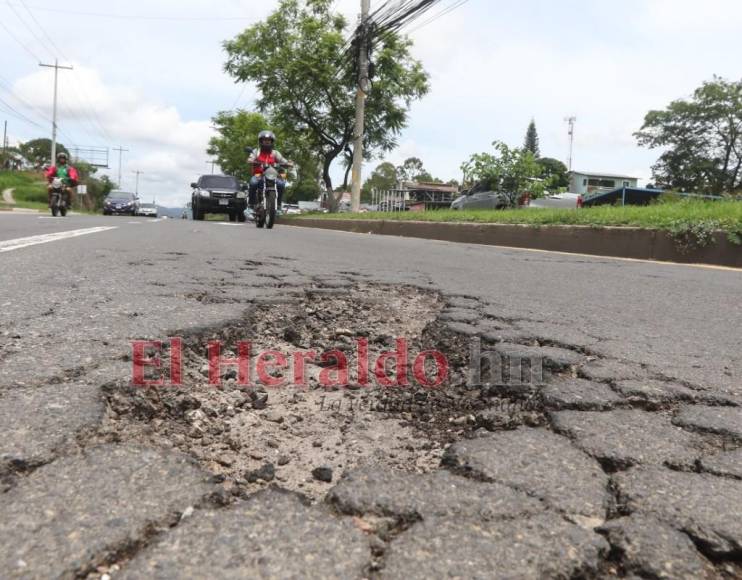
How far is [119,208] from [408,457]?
2646cm

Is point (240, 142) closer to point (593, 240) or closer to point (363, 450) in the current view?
point (593, 240)

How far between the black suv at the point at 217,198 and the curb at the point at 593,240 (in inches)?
342

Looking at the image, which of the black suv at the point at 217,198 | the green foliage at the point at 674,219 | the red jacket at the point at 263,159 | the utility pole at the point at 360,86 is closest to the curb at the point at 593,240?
the green foliage at the point at 674,219

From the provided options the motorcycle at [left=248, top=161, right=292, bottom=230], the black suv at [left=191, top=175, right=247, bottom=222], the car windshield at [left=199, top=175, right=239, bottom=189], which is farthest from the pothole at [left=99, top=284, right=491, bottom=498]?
the car windshield at [left=199, top=175, right=239, bottom=189]

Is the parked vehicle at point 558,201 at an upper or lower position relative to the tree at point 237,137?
lower

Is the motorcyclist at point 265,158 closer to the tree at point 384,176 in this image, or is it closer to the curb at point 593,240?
→ the curb at point 593,240

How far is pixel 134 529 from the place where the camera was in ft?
3.06

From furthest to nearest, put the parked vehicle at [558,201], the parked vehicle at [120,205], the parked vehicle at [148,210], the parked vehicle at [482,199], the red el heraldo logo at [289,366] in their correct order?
the parked vehicle at [148,210] → the parked vehicle at [120,205] → the parked vehicle at [558,201] → the parked vehicle at [482,199] → the red el heraldo logo at [289,366]

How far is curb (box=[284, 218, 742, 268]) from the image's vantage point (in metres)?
6.01

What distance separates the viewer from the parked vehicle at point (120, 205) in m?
25.1

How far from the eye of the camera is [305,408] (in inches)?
66.2

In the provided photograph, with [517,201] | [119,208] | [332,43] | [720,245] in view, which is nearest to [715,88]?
[332,43]

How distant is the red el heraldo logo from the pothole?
10 millimetres

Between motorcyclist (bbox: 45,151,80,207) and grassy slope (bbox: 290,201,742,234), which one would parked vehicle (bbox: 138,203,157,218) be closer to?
motorcyclist (bbox: 45,151,80,207)
